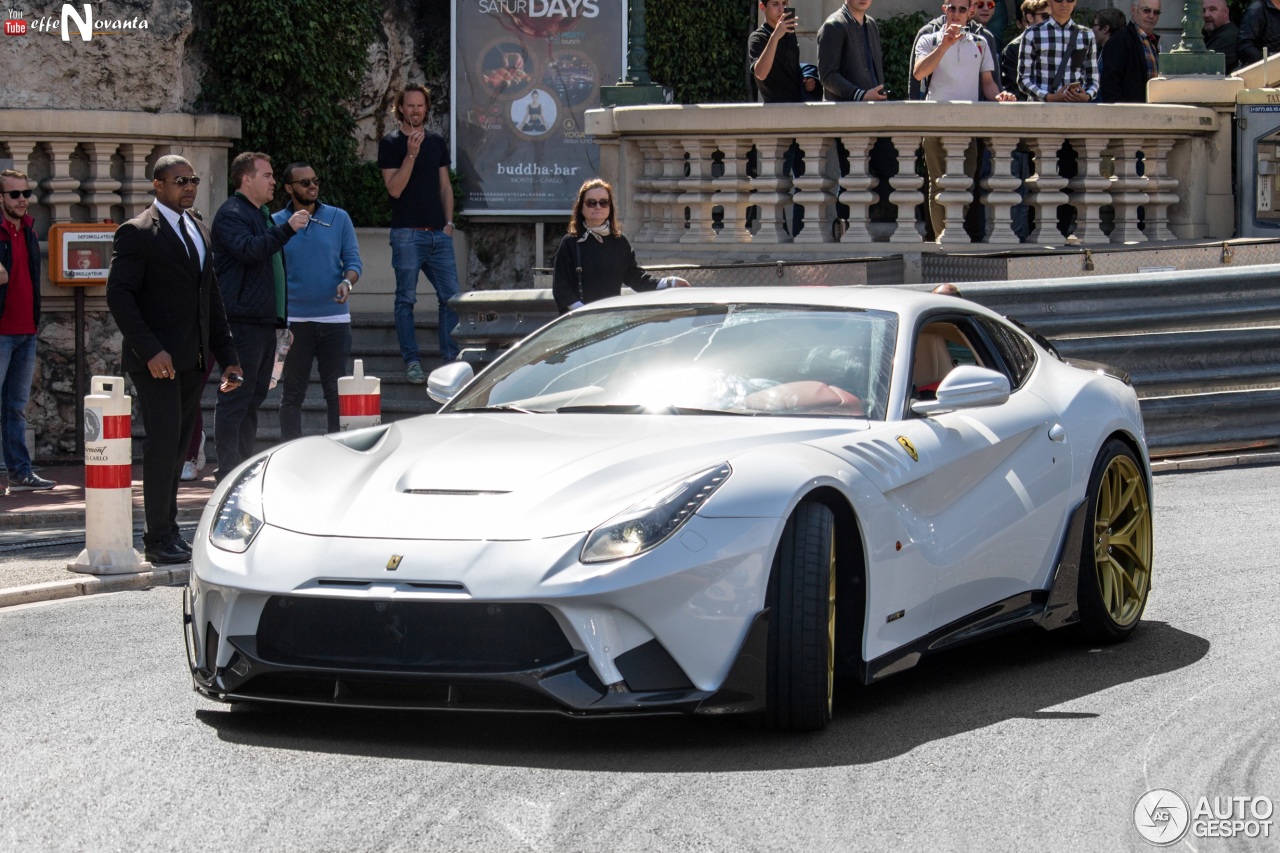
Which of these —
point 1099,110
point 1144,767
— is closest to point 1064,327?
point 1099,110

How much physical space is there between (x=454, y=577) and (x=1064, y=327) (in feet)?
27.0

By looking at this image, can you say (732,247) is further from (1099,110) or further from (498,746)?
(498,746)

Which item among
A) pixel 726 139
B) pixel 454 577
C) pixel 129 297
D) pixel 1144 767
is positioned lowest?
pixel 1144 767

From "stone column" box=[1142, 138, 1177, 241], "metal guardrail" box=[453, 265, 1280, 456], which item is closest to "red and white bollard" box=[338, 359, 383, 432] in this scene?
"metal guardrail" box=[453, 265, 1280, 456]

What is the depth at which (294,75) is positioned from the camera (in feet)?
62.7

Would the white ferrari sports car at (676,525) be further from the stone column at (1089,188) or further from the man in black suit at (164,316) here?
the stone column at (1089,188)

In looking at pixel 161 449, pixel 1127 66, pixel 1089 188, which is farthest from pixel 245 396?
pixel 1127 66

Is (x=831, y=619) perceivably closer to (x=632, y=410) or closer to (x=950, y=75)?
(x=632, y=410)

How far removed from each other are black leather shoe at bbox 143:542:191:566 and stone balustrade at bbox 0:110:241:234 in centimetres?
676

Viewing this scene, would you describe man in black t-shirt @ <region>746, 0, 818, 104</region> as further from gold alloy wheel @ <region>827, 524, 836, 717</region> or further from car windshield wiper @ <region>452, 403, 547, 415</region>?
gold alloy wheel @ <region>827, 524, 836, 717</region>

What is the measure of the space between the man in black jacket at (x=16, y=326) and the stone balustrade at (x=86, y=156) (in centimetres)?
242

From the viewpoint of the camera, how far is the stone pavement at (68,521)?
9148 millimetres

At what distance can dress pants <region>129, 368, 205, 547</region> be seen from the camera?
383 inches

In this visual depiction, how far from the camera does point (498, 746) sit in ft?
18.8
